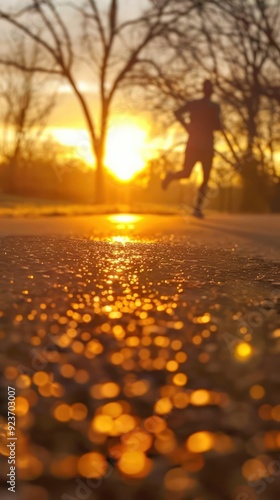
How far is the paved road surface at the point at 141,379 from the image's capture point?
5.19ft

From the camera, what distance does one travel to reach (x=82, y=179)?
67312mm

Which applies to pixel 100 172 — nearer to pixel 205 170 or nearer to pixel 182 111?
pixel 205 170

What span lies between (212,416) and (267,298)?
7.14ft

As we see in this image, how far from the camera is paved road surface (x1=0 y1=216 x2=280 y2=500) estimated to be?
1.58 meters

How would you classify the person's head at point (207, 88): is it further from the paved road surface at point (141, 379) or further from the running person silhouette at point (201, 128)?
the paved road surface at point (141, 379)

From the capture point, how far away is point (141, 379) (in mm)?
2359

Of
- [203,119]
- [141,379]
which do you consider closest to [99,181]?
[203,119]

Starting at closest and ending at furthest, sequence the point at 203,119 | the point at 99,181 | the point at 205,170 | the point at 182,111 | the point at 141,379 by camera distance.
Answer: the point at 141,379, the point at 182,111, the point at 203,119, the point at 205,170, the point at 99,181

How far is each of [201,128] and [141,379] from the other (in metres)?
12.0

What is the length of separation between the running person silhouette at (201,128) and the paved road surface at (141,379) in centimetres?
909

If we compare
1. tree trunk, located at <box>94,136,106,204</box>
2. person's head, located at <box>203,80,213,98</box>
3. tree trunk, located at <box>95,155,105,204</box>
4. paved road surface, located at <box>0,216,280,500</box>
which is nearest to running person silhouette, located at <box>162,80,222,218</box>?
person's head, located at <box>203,80,213,98</box>

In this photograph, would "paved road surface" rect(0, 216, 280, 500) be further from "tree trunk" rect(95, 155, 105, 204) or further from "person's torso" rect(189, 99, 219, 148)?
"tree trunk" rect(95, 155, 105, 204)

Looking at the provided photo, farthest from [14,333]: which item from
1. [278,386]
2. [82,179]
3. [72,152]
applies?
[82,179]

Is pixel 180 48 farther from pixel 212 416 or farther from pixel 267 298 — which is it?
pixel 212 416
